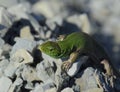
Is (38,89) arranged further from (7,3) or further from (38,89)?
(7,3)

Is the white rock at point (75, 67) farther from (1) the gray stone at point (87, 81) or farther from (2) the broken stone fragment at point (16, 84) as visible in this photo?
(2) the broken stone fragment at point (16, 84)

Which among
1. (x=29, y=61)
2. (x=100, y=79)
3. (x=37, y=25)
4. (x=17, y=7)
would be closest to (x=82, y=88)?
(x=100, y=79)

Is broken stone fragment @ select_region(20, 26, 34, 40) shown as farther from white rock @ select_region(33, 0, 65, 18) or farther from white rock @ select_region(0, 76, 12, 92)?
white rock @ select_region(33, 0, 65, 18)

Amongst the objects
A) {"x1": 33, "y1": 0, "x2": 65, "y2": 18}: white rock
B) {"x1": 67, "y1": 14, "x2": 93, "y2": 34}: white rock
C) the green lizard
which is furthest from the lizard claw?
{"x1": 33, "y1": 0, "x2": 65, "y2": 18}: white rock

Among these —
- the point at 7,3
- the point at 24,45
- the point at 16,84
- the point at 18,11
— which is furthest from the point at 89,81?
the point at 7,3

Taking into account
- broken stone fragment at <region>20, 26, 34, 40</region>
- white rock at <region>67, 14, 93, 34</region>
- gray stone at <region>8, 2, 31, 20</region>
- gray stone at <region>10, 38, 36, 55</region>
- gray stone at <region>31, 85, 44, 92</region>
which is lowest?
gray stone at <region>31, 85, 44, 92</region>

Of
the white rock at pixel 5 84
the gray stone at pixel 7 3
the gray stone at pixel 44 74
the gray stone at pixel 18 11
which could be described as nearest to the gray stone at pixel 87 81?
the gray stone at pixel 44 74

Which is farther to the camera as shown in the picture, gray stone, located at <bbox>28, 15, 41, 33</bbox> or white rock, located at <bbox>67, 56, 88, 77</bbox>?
gray stone, located at <bbox>28, 15, 41, 33</bbox>
